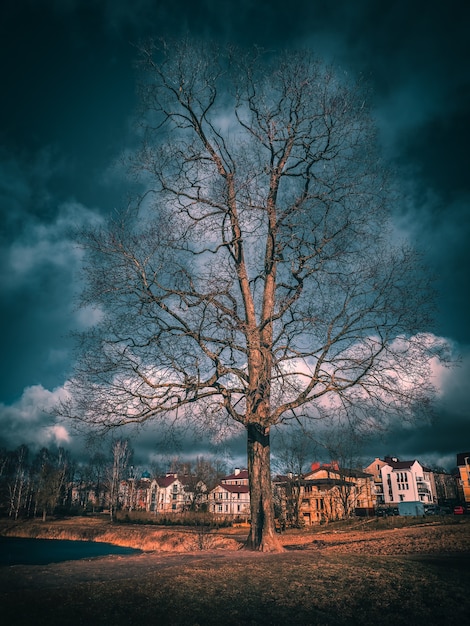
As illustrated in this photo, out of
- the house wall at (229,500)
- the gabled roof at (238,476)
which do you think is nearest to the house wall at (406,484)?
the house wall at (229,500)

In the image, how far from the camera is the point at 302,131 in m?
13.0

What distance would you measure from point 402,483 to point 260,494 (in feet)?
278

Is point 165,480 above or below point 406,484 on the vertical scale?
above

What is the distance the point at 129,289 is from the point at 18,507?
67471mm

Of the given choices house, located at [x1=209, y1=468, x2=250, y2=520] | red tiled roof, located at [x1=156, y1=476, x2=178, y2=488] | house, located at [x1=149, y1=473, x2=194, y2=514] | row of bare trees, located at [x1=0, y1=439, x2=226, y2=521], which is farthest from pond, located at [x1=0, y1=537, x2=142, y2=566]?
house, located at [x1=149, y1=473, x2=194, y2=514]

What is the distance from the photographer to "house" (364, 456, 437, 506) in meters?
81.2

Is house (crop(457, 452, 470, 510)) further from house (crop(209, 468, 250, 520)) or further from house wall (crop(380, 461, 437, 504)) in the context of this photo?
house (crop(209, 468, 250, 520))

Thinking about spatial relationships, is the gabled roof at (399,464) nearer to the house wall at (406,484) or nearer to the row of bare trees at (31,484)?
the house wall at (406,484)

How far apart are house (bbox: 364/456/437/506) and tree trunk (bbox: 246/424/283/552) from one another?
81.5m

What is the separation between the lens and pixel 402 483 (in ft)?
271

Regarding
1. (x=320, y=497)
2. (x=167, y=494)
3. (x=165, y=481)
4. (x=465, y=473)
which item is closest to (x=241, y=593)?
(x=320, y=497)

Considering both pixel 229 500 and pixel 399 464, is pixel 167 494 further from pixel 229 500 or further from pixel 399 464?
pixel 399 464

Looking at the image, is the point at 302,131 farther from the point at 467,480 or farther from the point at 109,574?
the point at 467,480

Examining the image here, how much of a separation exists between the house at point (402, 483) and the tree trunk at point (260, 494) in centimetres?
8152
